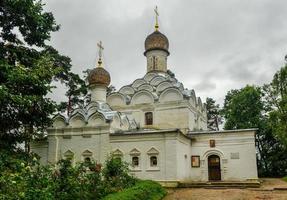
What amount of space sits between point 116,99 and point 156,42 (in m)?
5.90

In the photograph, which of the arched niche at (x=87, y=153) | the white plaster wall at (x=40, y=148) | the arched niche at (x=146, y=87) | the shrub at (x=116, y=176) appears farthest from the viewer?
the arched niche at (x=146, y=87)

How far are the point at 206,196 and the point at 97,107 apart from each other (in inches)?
446

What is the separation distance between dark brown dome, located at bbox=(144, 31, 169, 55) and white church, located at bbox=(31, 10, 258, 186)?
234cm

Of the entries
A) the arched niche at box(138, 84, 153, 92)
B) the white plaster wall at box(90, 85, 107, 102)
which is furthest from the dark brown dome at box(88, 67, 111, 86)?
the arched niche at box(138, 84, 153, 92)

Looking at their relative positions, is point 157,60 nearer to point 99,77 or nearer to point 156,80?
point 156,80

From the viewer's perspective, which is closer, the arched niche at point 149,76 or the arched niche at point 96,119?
the arched niche at point 96,119

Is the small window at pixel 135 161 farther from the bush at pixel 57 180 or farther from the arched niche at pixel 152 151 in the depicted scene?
the bush at pixel 57 180

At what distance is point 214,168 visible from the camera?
21391 millimetres

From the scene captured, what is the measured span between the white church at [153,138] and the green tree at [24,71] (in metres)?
3.07

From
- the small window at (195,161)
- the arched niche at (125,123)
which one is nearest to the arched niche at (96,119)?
the arched niche at (125,123)

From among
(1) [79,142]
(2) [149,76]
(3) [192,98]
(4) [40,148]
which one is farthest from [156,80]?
(4) [40,148]

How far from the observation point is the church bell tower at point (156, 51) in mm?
26781

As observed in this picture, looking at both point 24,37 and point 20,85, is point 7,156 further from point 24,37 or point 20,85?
point 24,37

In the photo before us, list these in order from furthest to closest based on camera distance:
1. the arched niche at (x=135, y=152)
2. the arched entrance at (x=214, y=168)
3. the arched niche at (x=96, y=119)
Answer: the arched entrance at (x=214, y=168), the arched niche at (x=96, y=119), the arched niche at (x=135, y=152)
